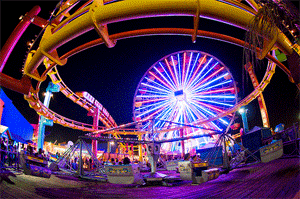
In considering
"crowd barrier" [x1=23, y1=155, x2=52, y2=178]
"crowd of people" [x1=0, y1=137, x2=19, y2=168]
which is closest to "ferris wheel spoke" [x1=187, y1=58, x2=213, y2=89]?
"crowd of people" [x1=0, y1=137, x2=19, y2=168]

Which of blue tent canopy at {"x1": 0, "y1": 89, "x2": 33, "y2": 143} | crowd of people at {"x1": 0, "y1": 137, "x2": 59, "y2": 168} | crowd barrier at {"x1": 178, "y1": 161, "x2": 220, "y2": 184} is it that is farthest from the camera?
blue tent canopy at {"x1": 0, "y1": 89, "x2": 33, "y2": 143}

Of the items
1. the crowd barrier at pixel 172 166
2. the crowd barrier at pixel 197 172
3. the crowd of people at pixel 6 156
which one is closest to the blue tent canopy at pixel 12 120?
the crowd of people at pixel 6 156

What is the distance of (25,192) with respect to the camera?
12.7 ft

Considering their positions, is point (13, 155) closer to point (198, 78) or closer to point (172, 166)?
point (172, 166)

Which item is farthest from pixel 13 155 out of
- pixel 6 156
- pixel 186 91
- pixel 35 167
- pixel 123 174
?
pixel 186 91

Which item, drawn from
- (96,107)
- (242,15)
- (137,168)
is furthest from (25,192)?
(96,107)

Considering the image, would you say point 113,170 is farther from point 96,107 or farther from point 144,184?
point 96,107

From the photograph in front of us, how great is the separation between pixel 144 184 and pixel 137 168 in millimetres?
687

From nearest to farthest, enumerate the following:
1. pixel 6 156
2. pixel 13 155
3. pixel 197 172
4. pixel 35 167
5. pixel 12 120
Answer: pixel 35 167, pixel 197 172, pixel 6 156, pixel 13 155, pixel 12 120

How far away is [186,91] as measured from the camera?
2370 centimetres

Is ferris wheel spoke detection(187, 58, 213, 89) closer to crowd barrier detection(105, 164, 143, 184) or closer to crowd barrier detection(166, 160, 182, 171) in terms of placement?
crowd barrier detection(166, 160, 182, 171)

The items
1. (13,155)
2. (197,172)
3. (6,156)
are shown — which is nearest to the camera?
(197,172)

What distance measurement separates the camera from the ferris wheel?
22047 mm

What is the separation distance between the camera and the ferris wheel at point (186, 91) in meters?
22.0
